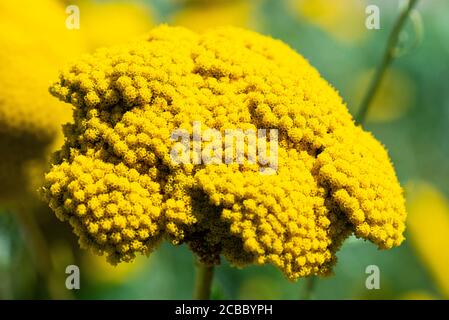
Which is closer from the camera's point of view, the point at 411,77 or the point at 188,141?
the point at 188,141

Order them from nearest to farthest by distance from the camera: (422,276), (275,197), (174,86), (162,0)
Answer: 1. (275,197)
2. (174,86)
3. (422,276)
4. (162,0)

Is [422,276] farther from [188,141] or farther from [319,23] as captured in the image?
[188,141]

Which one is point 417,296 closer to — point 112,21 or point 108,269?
point 108,269
